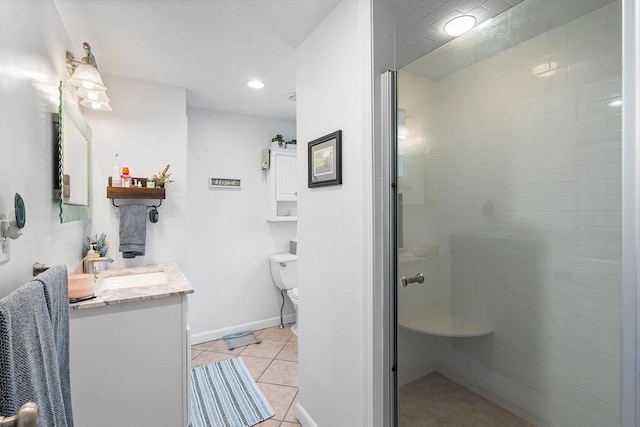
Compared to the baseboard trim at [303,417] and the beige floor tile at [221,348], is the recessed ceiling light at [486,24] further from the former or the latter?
the beige floor tile at [221,348]

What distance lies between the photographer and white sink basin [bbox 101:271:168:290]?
2080mm

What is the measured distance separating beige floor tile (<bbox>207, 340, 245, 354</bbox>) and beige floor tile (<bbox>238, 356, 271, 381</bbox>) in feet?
0.52

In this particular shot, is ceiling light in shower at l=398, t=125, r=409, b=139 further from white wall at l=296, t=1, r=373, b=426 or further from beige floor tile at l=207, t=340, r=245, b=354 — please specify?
beige floor tile at l=207, t=340, r=245, b=354

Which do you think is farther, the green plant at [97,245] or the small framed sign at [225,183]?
the small framed sign at [225,183]

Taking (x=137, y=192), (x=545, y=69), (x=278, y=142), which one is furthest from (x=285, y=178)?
(x=545, y=69)

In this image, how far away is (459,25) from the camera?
1.53m

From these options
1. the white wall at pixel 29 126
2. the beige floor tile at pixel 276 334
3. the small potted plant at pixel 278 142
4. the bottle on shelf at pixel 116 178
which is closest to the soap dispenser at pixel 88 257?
the white wall at pixel 29 126

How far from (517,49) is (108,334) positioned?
223 centimetres

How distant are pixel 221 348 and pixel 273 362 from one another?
1.97ft

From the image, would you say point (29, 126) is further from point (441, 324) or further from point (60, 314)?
point (441, 324)

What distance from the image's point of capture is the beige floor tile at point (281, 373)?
7.75 feet

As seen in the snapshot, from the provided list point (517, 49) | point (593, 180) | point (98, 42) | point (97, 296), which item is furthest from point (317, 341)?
point (98, 42)

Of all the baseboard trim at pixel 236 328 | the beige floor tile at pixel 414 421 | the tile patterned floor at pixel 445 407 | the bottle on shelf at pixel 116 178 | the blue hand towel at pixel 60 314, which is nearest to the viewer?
the blue hand towel at pixel 60 314

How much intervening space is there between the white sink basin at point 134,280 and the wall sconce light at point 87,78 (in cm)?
118
